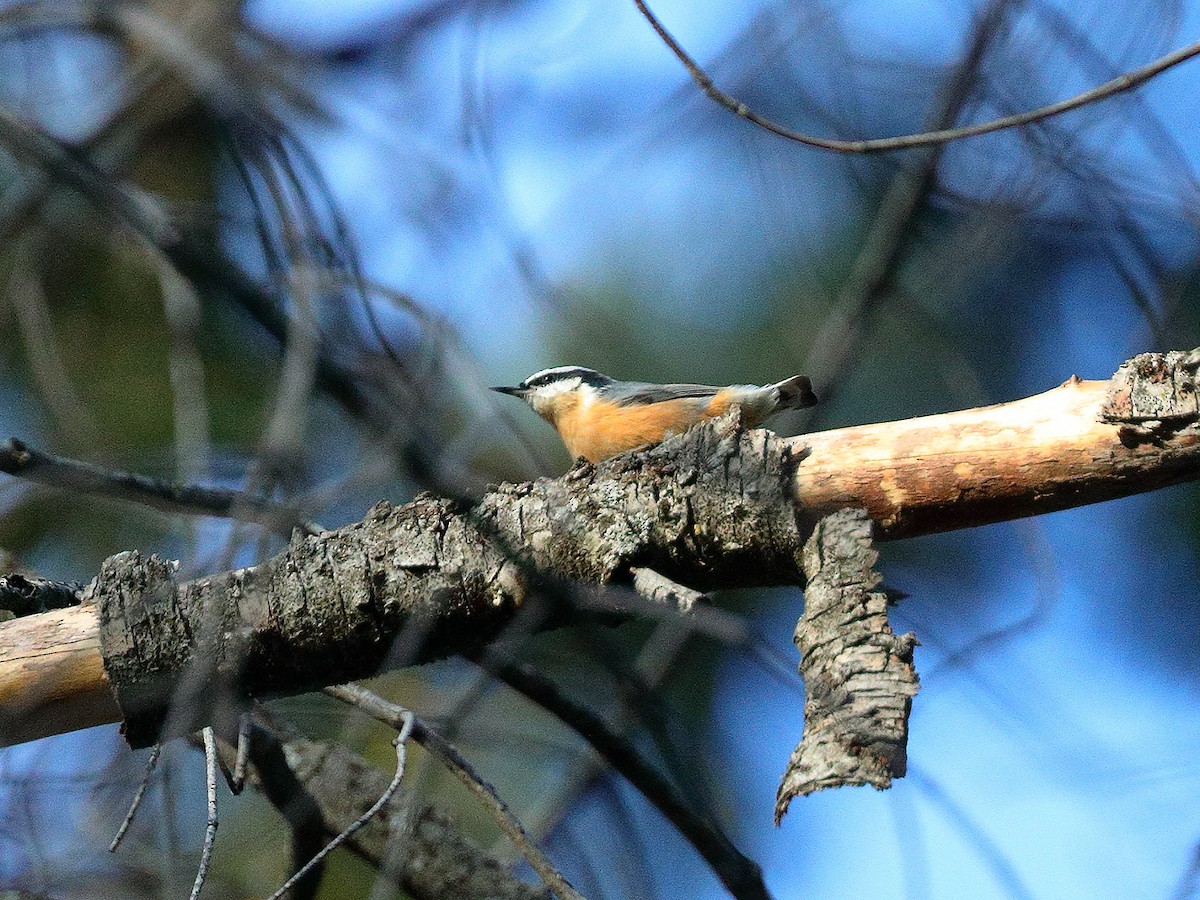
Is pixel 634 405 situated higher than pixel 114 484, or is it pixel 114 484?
pixel 634 405

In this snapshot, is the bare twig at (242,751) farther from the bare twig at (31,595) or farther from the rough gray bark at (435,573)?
the bare twig at (31,595)

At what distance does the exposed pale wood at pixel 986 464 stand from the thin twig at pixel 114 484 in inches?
41.9

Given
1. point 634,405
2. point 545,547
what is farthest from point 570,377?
point 545,547

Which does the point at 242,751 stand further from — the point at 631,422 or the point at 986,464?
the point at 631,422

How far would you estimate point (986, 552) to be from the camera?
4.60 meters

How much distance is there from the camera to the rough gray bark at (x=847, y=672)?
154cm

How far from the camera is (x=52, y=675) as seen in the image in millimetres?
2232

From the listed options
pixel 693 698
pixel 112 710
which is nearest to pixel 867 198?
pixel 693 698

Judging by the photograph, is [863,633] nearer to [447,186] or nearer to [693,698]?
[447,186]

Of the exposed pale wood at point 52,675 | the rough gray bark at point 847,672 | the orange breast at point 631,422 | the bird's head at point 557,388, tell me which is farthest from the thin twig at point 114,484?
the bird's head at point 557,388

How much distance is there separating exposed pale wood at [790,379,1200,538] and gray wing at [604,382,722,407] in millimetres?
1632

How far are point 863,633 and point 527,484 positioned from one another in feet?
2.86

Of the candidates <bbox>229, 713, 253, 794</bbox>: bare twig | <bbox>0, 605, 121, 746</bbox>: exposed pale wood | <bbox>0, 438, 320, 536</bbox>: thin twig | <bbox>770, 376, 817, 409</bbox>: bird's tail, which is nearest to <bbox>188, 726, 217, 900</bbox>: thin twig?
<bbox>229, 713, 253, 794</bbox>: bare twig

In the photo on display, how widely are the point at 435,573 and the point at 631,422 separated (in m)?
1.78
